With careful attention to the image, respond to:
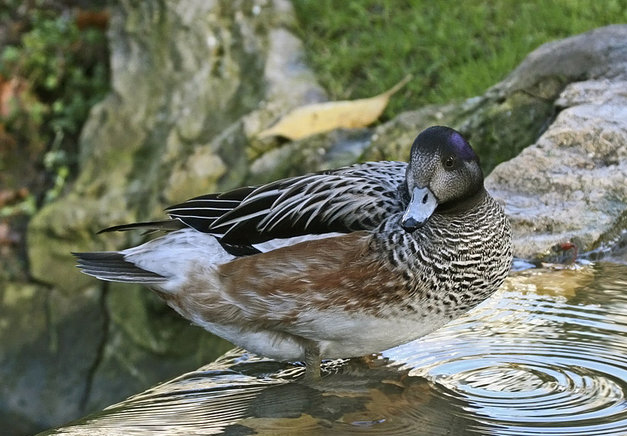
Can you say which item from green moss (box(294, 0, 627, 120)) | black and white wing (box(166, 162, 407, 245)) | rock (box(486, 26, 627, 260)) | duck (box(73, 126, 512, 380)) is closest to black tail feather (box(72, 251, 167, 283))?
duck (box(73, 126, 512, 380))

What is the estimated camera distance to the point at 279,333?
3143 millimetres

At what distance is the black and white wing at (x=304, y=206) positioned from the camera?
10.1 feet

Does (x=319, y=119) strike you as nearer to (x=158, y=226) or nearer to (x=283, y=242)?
(x=158, y=226)

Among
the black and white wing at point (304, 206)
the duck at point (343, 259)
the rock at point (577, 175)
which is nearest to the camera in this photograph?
the duck at point (343, 259)

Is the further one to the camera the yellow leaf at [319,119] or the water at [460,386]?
the yellow leaf at [319,119]

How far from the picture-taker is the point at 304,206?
3.20m

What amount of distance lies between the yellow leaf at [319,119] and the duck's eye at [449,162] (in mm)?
2642

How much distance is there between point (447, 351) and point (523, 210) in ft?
3.13

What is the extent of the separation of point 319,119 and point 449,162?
8.94 ft

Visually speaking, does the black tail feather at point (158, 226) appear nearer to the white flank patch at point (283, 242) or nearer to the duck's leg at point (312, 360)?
the white flank patch at point (283, 242)

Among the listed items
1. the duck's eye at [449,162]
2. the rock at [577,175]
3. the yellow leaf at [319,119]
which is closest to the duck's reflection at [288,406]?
the duck's eye at [449,162]

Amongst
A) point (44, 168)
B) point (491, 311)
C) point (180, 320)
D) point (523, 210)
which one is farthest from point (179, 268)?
point (44, 168)

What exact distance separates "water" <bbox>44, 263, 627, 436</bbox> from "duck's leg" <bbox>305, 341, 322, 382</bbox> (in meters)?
0.05

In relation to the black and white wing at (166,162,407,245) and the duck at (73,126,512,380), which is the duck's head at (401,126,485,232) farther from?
the black and white wing at (166,162,407,245)
